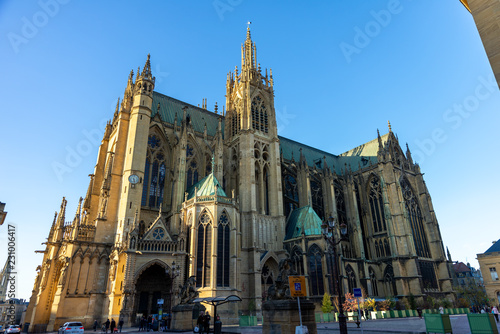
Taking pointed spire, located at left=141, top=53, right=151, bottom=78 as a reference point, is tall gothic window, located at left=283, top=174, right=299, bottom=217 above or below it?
below

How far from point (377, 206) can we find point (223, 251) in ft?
109

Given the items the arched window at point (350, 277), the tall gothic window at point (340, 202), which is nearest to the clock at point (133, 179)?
the arched window at point (350, 277)

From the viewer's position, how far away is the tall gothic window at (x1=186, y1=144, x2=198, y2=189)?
1700 inches

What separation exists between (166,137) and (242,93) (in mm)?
12953

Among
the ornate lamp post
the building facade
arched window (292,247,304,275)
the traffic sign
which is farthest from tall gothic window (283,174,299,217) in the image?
the traffic sign

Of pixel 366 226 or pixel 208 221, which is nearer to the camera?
pixel 208 221

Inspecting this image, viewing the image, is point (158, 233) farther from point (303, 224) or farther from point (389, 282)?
point (389, 282)

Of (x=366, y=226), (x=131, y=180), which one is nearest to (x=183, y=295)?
(x=131, y=180)

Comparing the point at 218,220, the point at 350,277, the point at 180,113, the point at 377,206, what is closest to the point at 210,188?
the point at 218,220

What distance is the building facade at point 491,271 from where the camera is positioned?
54.2m

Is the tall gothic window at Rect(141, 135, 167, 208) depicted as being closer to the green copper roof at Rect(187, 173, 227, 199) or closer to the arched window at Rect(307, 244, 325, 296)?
the green copper roof at Rect(187, 173, 227, 199)

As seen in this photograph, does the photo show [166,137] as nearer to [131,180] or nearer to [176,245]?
[131,180]

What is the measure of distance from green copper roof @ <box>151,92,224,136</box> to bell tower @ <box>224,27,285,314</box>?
2967 millimetres

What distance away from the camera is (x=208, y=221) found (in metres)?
35.0
